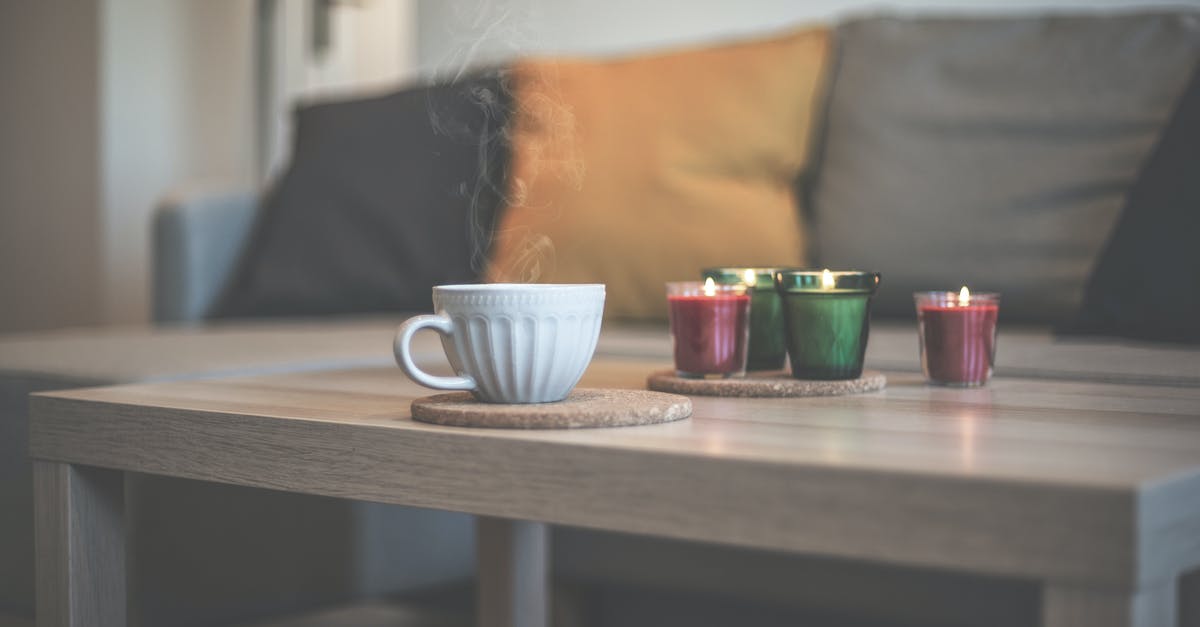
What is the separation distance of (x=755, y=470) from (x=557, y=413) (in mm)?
156

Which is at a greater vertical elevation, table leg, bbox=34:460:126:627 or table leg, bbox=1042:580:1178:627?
table leg, bbox=1042:580:1178:627

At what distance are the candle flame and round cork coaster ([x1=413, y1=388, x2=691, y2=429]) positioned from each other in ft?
0.58

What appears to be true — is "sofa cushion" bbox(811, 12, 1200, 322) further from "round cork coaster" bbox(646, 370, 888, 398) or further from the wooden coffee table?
"round cork coaster" bbox(646, 370, 888, 398)

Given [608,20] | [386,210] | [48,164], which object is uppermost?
[608,20]

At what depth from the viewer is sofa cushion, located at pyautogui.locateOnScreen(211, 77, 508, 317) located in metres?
2.16

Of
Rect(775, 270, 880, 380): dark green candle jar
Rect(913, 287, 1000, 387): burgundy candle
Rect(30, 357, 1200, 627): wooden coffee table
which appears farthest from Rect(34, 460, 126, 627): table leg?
Rect(913, 287, 1000, 387): burgundy candle

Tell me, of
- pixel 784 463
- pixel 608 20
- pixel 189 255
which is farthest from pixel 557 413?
pixel 608 20

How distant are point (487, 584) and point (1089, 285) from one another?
0.81m

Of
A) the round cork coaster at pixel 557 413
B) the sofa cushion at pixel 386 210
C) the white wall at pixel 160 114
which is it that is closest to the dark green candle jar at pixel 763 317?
the round cork coaster at pixel 557 413

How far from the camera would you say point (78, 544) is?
919 millimetres

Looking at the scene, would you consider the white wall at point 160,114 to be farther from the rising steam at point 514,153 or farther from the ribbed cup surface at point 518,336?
the ribbed cup surface at point 518,336

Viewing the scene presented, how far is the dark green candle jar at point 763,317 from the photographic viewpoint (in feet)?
3.31

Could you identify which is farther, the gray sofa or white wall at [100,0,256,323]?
white wall at [100,0,256,323]

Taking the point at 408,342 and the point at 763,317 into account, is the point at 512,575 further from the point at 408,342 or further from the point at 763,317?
the point at 408,342
